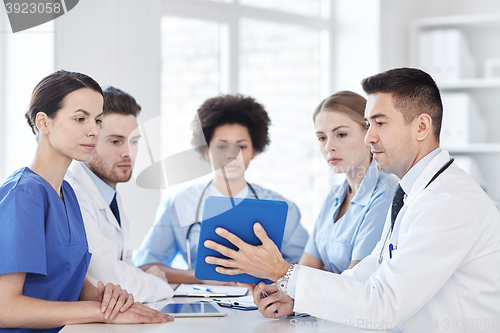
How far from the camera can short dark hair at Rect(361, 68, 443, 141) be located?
1284mm

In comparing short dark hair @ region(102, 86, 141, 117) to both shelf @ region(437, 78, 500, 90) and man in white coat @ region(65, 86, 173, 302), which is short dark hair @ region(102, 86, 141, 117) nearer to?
man in white coat @ region(65, 86, 173, 302)

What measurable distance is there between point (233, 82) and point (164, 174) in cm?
190

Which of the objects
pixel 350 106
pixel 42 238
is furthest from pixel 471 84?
pixel 42 238

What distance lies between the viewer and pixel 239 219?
1.19 meters

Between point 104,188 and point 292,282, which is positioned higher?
point 104,188

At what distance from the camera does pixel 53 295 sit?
3.95ft

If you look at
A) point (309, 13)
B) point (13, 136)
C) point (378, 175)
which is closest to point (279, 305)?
point (378, 175)

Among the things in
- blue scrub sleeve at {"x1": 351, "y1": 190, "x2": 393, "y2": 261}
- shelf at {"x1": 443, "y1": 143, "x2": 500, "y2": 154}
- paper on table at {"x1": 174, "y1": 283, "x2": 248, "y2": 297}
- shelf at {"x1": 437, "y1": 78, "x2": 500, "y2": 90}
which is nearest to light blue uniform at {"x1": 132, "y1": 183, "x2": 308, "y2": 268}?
paper on table at {"x1": 174, "y1": 283, "x2": 248, "y2": 297}

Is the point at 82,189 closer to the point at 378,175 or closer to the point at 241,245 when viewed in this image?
the point at 241,245

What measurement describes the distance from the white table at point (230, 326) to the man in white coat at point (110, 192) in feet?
0.89

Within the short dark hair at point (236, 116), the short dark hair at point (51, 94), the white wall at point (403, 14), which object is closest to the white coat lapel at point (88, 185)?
the short dark hair at point (51, 94)

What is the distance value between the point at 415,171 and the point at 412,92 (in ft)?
0.74

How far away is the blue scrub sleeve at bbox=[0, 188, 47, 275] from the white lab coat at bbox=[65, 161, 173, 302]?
0.27 meters

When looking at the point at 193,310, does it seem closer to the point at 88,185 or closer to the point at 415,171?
the point at 88,185
